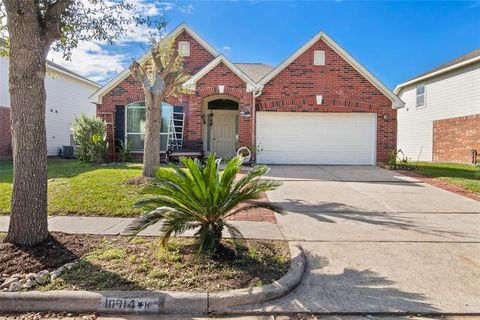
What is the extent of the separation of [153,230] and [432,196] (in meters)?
6.90

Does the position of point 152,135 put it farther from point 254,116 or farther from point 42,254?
point 254,116

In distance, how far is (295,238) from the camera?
5.09 metres

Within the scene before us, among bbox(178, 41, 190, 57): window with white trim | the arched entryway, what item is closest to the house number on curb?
the arched entryway

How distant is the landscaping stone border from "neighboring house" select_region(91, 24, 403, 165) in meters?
11.1

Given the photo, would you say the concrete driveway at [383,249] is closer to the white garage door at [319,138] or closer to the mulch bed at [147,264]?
the mulch bed at [147,264]

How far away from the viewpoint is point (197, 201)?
402cm

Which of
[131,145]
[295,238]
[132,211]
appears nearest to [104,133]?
[131,145]

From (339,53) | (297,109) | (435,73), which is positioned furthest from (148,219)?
(435,73)

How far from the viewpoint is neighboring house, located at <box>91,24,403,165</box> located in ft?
46.2

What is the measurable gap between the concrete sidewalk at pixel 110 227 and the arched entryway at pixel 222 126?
10591 millimetres

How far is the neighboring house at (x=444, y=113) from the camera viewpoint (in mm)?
17422

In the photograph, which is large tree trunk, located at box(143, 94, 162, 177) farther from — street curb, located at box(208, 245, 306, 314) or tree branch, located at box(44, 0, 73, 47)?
street curb, located at box(208, 245, 306, 314)

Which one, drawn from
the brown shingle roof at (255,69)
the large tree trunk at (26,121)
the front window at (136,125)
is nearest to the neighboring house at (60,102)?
the front window at (136,125)

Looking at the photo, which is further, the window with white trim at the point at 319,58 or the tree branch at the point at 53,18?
the window with white trim at the point at 319,58
